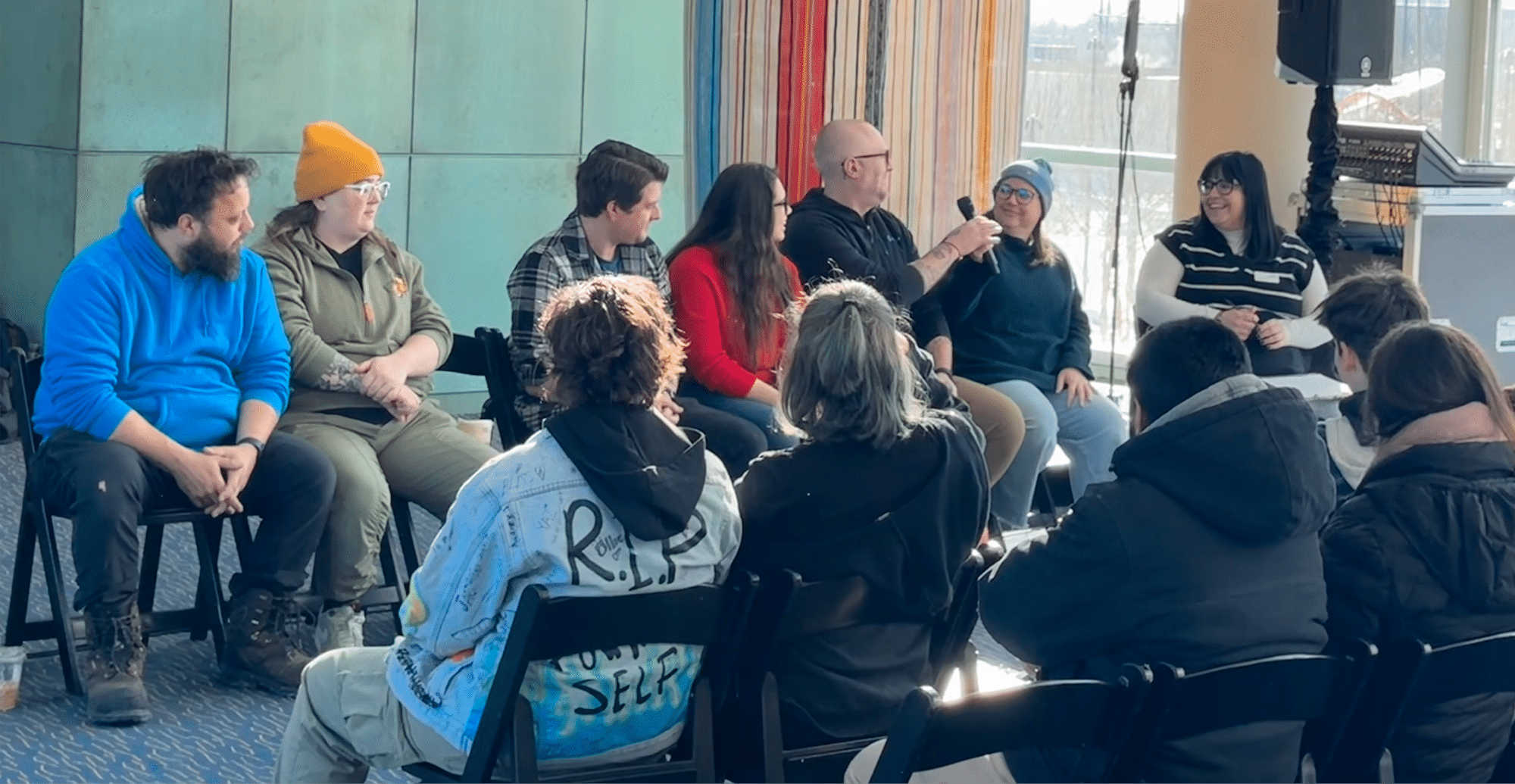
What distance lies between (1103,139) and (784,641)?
593cm

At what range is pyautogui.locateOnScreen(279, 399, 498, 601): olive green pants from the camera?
12.3ft

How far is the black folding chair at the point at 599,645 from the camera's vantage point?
2.26m

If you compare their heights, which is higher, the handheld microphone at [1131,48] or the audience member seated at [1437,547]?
the handheld microphone at [1131,48]

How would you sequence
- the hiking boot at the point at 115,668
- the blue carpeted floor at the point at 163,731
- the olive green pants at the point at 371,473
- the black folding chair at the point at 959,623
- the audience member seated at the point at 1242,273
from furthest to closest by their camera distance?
the audience member seated at the point at 1242,273
the olive green pants at the point at 371,473
the hiking boot at the point at 115,668
the blue carpeted floor at the point at 163,731
the black folding chair at the point at 959,623

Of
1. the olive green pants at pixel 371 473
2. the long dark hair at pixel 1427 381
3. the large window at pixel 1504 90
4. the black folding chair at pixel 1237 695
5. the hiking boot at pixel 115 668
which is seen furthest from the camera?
the large window at pixel 1504 90

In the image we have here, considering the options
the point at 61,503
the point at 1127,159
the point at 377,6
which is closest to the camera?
the point at 61,503

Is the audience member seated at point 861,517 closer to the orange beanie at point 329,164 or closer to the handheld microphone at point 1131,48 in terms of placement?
the orange beanie at point 329,164

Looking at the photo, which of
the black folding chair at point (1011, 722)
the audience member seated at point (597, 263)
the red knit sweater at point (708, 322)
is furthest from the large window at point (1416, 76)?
the black folding chair at point (1011, 722)

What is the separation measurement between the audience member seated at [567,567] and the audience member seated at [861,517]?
96mm

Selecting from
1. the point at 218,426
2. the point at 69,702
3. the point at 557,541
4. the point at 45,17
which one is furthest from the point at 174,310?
the point at 45,17

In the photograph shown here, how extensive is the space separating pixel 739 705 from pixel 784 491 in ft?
1.08

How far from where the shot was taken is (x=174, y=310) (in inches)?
144

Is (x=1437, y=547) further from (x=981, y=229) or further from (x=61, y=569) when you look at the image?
(x=61, y=569)

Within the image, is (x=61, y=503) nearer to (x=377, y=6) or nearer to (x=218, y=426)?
(x=218, y=426)
